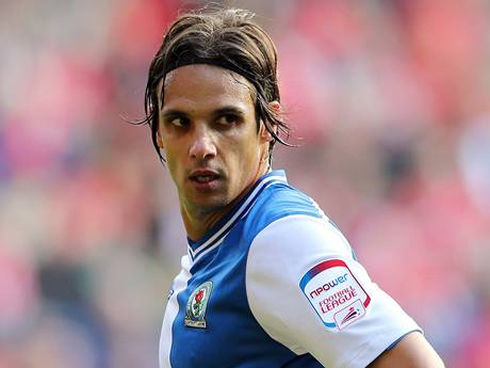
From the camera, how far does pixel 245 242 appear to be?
8.68 feet

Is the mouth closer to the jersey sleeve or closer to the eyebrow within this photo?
the eyebrow

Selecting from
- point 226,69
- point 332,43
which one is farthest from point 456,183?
point 226,69

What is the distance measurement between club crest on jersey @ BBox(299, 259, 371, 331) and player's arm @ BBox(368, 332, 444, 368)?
0.34ft

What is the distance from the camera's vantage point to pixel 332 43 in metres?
8.39

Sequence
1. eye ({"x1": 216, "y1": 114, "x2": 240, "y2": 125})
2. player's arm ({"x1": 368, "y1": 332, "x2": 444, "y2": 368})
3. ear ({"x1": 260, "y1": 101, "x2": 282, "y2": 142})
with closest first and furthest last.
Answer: player's arm ({"x1": 368, "y1": 332, "x2": 444, "y2": 368}) < eye ({"x1": 216, "y1": 114, "x2": 240, "y2": 125}) < ear ({"x1": 260, "y1": 101, "x2": 282, "y2": 142})

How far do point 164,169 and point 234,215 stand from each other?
16.1 feet

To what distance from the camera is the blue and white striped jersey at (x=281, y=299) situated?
2.37m

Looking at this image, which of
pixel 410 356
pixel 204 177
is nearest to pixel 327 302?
pixel 410 356

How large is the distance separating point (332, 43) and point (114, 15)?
1692mm

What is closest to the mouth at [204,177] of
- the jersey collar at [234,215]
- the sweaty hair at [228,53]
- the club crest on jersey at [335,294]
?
the jersey collar at [234,215]

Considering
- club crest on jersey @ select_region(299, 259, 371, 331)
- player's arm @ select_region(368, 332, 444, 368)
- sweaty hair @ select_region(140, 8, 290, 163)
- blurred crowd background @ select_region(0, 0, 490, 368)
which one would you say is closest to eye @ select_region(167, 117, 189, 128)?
sweaty hair @ select_region(140, 8, 290, 163)

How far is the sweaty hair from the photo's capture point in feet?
9.45

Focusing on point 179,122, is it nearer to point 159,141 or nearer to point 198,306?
point 159,141

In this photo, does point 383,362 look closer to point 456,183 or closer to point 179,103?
point 179,103
